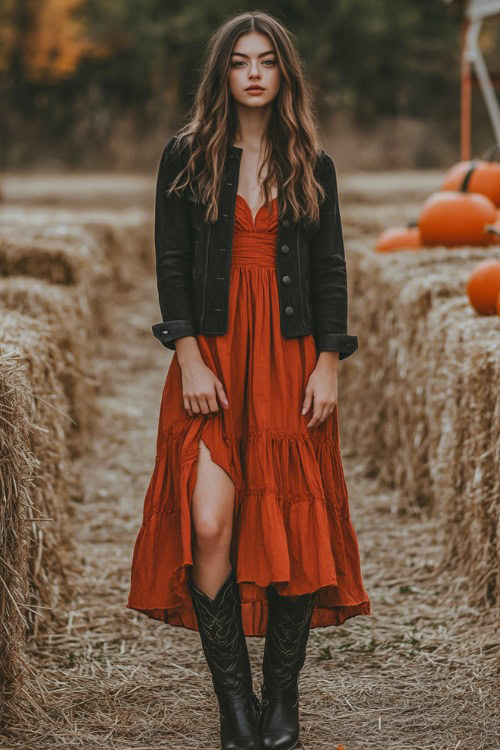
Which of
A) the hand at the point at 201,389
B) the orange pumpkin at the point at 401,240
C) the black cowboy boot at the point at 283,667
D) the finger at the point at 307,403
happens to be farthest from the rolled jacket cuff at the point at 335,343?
the orange pumpkin at the point at 401,240

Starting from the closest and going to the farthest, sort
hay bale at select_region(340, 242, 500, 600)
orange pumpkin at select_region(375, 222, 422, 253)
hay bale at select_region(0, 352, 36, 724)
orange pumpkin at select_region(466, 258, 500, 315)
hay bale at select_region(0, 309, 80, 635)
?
hay bale at select_region(0, 352, 36, 724) → hay bale at select_region(0, 309, 80, 635) → hay bale at select_region(340, 242, 500, 600) → orange pumpkin at select_region(466, 258, 500, 315) → orange pumpkin at select_region(375, 222, 422, 253)

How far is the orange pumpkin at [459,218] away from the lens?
18.1ft

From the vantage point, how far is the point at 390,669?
124 inches

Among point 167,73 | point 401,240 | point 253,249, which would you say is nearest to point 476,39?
point 401,240

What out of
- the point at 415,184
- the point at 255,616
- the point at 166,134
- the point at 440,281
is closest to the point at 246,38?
the point at 255,616

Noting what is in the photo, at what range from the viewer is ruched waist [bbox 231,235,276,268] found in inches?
103

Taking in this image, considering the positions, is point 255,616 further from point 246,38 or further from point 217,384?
point 246,38

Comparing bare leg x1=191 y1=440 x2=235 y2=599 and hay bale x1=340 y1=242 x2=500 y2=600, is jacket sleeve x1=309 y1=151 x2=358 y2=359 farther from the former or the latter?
hay bale x1=340 y1=242 x2=500 y2=600

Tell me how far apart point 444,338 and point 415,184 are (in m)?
10.7

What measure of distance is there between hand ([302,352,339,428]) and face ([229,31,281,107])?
644mm

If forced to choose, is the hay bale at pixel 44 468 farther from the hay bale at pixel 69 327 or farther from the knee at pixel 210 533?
the knee at pixel 210 533

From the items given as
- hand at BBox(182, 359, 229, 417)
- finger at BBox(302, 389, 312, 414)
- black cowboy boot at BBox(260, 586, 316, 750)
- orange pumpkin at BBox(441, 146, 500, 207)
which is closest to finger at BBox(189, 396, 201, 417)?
hand at BBox(182, 359, 229, 417)

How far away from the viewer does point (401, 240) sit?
6.12m

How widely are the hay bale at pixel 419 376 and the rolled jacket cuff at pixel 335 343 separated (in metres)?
0.76
